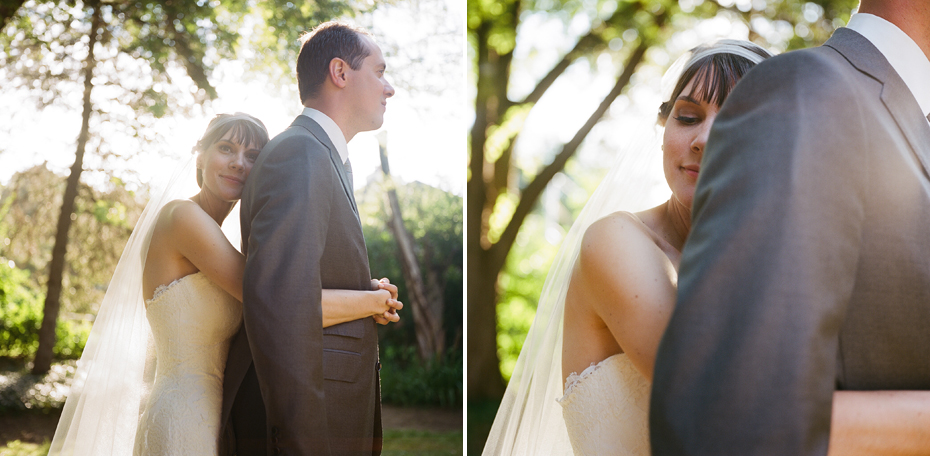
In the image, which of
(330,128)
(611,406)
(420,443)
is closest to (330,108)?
(330,128)

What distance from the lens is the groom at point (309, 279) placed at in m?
1.61

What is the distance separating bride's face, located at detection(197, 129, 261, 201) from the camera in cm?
183

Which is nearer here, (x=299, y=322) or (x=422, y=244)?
(x=299, y=322)

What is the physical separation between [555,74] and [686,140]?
5.52m

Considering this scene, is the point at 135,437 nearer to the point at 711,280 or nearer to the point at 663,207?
the point at 663,207

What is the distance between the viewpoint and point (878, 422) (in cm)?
59

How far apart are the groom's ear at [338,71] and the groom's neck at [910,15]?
5.08 feet

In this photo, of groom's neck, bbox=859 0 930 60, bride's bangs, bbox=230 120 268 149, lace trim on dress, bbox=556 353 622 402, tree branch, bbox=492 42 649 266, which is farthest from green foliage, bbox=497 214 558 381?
groom's neck, bbox=859 0 930 60

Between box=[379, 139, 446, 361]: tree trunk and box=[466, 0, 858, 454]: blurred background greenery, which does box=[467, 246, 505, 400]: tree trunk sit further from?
box=[379, 139, 446, 361]: tree trunk

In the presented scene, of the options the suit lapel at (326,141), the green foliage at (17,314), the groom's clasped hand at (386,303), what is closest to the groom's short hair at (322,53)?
the suit lapel at (326,141)

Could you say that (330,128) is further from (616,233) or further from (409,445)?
(409,445)

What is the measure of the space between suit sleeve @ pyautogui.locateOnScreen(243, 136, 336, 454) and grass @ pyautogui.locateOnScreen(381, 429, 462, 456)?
738 mm

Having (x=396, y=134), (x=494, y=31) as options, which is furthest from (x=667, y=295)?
(x=494, y=31)

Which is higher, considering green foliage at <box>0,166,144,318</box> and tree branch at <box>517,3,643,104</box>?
tree branch at <box>517,3,643,104</box>
